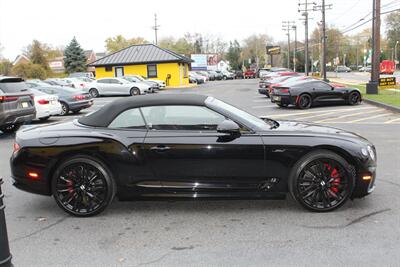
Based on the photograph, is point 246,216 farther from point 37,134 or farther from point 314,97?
point 314,97

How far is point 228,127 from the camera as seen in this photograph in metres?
4.87

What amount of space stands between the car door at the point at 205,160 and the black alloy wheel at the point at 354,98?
1522 cm

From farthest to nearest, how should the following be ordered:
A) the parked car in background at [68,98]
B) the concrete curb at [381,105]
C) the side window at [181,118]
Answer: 1. the parked car in background at [68,98]
2. the concrete curb at [381,105]
3. the side window at [181,118]

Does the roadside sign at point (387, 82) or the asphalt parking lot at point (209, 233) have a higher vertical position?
the roadside sign at point (387, 82)

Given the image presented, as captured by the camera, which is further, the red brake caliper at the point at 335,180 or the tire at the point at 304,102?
the tire at the point at 304,102

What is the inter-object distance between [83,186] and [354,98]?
16.3 meters

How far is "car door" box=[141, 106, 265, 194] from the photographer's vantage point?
4980mm

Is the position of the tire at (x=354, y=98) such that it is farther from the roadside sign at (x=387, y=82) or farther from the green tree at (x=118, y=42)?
the green tree at (x=118, y=42)

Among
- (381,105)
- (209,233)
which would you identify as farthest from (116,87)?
(209,233)

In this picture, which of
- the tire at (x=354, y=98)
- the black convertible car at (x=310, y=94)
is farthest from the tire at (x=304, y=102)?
the tire at (x=354, y=98)

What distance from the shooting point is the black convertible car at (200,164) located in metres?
4.98

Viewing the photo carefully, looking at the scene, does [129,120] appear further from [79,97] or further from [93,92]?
[93,92]

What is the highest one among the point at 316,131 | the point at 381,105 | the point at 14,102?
the point at 14,102

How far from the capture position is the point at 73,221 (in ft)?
16.3
